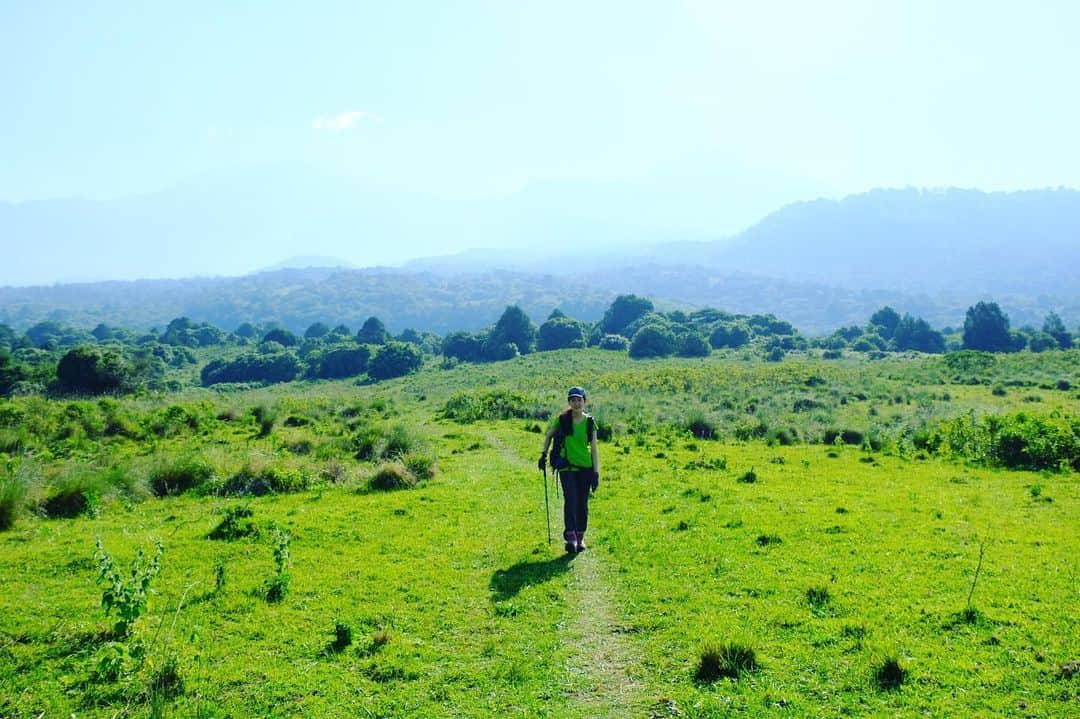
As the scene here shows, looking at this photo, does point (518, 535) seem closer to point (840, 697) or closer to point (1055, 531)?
point (840, 697)

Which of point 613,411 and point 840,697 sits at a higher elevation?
point 840,697

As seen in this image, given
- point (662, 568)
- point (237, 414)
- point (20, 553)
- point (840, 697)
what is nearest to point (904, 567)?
point (662, 568)

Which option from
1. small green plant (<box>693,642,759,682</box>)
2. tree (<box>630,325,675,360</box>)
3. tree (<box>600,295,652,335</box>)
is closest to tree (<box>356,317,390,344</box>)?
tree (<box>600,295,652,335</box>)

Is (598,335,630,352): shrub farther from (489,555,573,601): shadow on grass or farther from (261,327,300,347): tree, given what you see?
(489,555,573,601): shadow on grass

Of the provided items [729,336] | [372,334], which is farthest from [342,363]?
[729,336]

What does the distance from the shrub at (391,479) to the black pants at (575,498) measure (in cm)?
785

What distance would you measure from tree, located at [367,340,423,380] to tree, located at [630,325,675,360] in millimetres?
31564

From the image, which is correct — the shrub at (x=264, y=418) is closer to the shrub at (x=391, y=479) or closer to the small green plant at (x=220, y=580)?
the shrub at (x=391, y=479)

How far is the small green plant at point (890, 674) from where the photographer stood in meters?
6.47

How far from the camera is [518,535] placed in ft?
41.9

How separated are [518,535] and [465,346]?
89.9 meters

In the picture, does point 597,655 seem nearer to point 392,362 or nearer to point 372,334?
point 392,362

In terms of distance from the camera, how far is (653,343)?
93.4 metres

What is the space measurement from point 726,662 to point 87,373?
5643cm
